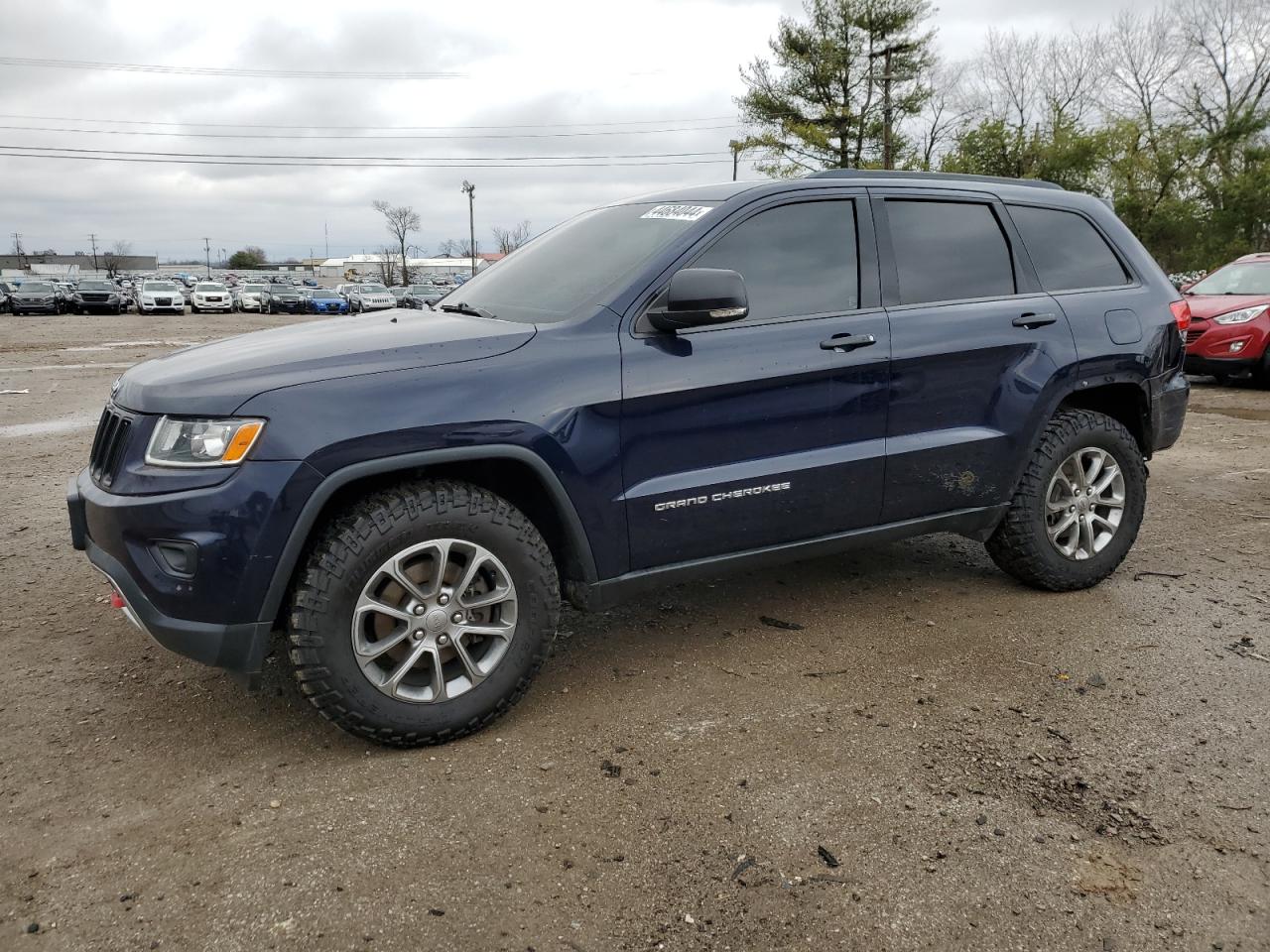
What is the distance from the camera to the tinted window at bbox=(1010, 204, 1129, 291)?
4.14 metres

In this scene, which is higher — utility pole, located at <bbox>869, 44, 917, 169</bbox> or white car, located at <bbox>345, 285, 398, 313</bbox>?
utility pole, located at <bbox>869, 44, 917, 169</bbox>

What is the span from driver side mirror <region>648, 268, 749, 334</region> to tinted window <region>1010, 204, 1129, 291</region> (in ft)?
5.78

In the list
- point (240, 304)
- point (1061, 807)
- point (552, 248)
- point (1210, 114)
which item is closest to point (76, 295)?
point (240, 304)

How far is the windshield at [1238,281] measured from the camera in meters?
11.8

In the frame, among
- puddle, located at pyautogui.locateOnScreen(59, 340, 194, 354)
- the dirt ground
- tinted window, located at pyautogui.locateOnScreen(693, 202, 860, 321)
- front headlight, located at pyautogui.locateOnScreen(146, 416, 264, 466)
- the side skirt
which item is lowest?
the dirt ground

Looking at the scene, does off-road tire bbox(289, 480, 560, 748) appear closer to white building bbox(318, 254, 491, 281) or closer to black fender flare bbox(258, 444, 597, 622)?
black fender flare bbox(258, 444, 597, 622)

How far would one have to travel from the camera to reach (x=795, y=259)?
355 cm

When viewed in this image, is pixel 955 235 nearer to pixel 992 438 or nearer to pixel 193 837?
pixel 992 438

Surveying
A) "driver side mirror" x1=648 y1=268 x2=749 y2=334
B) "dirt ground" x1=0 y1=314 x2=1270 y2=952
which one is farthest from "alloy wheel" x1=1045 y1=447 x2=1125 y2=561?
"driver side mirror" x1=648 y1=268 x2=749 y2=334

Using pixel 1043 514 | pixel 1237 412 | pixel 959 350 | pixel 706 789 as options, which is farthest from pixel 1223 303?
pixel 706 789

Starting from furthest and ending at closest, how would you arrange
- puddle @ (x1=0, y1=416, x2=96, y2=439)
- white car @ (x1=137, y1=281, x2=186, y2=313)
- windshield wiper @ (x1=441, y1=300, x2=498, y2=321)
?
white car @ (x1=137, y1=281, x2=186, y2=313), puddle @ (x1=0, y1=416, x2=96, y2=439), windshield wiper @ (x1=441, y1=300, x2=498, y2=321)

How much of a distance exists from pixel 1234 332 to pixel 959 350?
31.7 ft

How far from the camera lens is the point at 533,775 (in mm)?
2826

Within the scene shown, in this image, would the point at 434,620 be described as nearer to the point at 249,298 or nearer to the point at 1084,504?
the point at 1084,504
